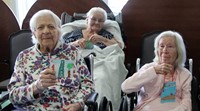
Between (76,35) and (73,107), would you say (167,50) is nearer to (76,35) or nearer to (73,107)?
(73,107)

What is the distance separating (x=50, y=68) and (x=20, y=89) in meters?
0.23

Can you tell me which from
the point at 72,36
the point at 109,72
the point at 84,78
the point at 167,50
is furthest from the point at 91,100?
the point at 72,36

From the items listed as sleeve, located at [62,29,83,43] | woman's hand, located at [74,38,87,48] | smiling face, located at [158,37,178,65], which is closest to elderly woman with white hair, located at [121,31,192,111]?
smiling face, located at [158,37,178,65]

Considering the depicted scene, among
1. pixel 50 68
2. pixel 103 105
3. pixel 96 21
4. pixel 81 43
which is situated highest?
pixel 96 21

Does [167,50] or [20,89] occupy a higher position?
[167,50]

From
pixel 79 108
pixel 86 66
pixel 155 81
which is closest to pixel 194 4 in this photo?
pixel 155 81

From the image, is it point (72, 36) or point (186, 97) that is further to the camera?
point (72, 36)

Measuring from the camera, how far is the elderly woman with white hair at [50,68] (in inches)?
85.4

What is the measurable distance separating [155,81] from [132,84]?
0.57 feet

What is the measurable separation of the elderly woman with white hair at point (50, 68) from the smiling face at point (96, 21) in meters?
1.02

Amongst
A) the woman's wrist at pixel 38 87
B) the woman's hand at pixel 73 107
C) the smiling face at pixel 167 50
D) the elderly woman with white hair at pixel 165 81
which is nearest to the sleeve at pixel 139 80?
the elderly woman with white hair at pixel 165 81

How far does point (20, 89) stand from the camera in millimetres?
2145

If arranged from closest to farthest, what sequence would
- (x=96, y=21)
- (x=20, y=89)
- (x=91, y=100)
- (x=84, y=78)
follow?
(x=91, y=100) → (x=20, y=89) → (x=84, y=78) → (x=96, y=21)

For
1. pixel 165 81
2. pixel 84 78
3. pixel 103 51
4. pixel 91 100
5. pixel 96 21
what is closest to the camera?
pixel 91 100
